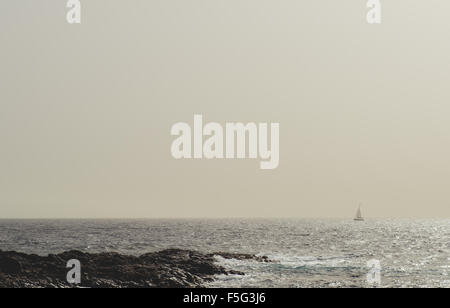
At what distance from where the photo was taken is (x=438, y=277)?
51344 millimetres

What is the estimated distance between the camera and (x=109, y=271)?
39812mm

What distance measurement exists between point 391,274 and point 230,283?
18158mm

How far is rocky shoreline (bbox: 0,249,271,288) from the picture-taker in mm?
37344

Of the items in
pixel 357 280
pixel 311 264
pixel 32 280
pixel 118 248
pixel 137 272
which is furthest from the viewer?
pixel 118 248

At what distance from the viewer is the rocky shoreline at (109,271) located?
3734 centimetres

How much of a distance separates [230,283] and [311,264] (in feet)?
54.0

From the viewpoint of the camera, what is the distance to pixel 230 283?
41500 mm
